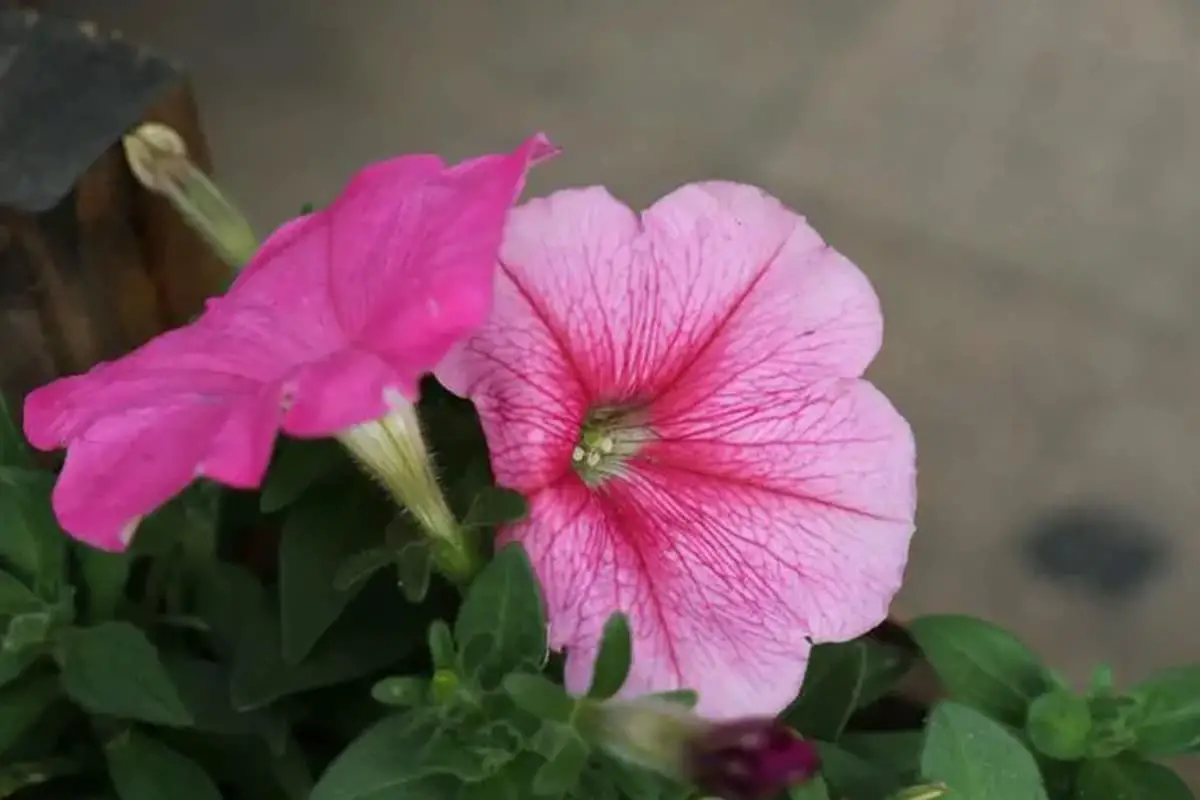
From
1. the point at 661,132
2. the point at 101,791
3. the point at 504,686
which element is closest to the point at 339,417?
the point at 504,686

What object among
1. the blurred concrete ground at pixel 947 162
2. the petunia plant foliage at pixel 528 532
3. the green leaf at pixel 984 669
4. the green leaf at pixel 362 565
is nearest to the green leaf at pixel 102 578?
the petunia plant foliage at pixel 528 532

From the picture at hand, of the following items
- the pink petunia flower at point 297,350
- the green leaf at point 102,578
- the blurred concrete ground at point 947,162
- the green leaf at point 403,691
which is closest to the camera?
the pink petunia flower at point 297,350

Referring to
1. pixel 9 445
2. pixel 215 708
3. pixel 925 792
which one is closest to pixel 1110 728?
pixel 925 792

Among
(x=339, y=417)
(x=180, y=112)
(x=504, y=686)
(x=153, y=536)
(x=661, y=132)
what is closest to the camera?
(x=339, y=417)

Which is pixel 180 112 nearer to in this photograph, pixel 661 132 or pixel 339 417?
pixel 339 417

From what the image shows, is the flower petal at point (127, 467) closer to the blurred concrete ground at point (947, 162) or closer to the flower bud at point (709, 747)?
the flower bud at point (709, 747)

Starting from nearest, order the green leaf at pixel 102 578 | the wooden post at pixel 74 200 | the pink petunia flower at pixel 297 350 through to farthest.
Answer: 1. the pink petunia flower at pixel 297 350
2. the green leaf at pixel 102 578
3. the wooden post at pixel 74 200
